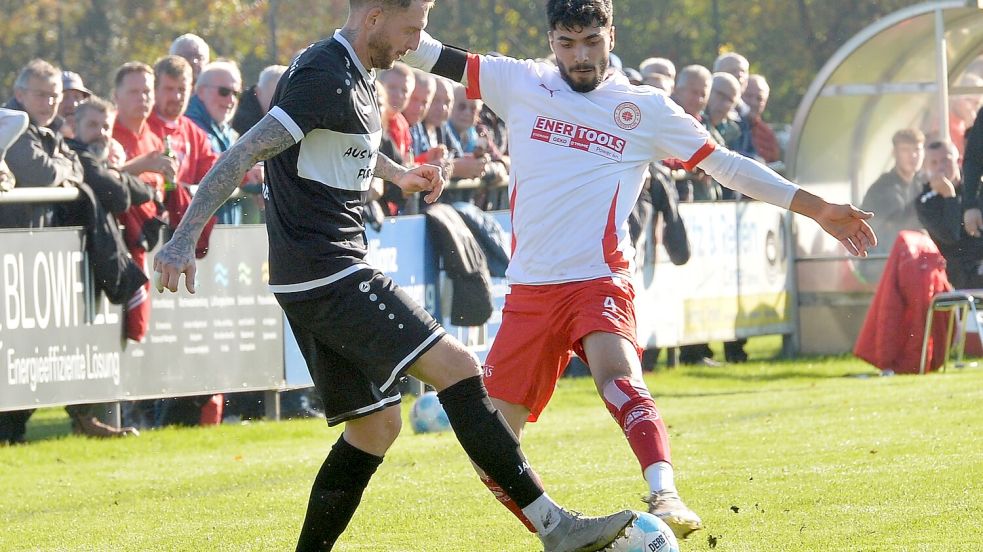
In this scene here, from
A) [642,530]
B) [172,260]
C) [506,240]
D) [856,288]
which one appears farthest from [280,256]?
[856,288]

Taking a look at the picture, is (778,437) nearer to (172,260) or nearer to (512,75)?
(512,75)

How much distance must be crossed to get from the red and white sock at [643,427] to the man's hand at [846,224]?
35.9 inches

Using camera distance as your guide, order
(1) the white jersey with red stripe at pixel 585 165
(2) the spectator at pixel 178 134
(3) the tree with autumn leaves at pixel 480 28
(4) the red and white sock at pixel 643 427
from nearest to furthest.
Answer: (4) the red and white sock at pixel 643 427 < (1) the white jersey with red stripe at pixel 585 165 < (2) the spectator at pixel 178 134 < (3) the tree with autumn leaves at pixel 480 28

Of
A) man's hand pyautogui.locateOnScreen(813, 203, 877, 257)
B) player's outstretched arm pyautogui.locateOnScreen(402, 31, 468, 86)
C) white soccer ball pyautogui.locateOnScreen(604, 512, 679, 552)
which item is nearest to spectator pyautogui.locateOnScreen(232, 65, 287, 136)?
player's outstretched arm pyautogui.locateOnScreen(402, 31, 468, 86)

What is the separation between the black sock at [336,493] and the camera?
5.67 meters

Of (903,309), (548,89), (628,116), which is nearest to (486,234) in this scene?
(903,309)

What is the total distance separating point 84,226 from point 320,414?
2448 mm

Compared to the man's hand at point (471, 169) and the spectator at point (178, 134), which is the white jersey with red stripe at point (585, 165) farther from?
the spectator at point (178, 134)

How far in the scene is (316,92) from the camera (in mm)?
5312

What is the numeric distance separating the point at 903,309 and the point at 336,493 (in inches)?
378

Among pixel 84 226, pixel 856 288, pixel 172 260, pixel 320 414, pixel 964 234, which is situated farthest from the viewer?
pixel 856 288

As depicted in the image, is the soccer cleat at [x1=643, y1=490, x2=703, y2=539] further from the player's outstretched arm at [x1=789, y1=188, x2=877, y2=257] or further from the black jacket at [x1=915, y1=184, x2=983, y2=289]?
the black jacket at [x1=915, y1=184, x2=983, y2=289]

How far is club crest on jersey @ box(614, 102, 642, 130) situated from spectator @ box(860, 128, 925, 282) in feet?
34.8

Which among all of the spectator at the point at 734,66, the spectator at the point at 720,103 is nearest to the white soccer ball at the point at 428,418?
the spectator at the point at 720,103
